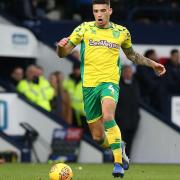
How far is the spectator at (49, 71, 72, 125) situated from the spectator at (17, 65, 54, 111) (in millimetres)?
232

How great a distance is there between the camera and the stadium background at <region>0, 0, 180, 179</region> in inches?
796

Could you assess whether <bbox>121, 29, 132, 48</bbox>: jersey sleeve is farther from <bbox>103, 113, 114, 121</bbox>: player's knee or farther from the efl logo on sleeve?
the efl logo on sleeve

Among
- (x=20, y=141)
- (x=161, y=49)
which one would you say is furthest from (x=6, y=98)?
(x=161, y=49)

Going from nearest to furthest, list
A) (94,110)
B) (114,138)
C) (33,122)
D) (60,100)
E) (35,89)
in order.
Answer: (114,138) < (94,110) < (33,122) < (35,89) < (60,100)

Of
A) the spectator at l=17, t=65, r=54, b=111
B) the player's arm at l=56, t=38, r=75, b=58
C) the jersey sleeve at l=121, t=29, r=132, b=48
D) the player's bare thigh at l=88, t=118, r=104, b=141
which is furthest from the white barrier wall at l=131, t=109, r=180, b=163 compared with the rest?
the player's arm at l=56, t=38, r=75, b=58

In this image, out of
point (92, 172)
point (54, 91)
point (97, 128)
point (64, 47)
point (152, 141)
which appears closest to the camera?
point (64, 47)

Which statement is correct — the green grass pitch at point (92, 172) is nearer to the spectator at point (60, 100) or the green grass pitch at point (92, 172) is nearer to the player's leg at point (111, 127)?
the player's leg at point (111, 127)

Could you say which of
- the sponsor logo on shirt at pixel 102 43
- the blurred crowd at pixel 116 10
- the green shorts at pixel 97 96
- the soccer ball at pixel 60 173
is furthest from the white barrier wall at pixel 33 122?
the soccer ball at pixel 60 173

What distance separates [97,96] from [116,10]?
37.8 ft

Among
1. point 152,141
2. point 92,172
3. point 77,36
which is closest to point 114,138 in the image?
point 77,36

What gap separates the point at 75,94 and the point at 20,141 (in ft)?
5.54

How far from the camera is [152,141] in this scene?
2120 cm

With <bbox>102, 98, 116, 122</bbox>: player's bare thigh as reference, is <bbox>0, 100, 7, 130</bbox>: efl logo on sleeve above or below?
below

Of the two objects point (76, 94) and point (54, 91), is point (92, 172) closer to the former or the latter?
point (54, 91)
